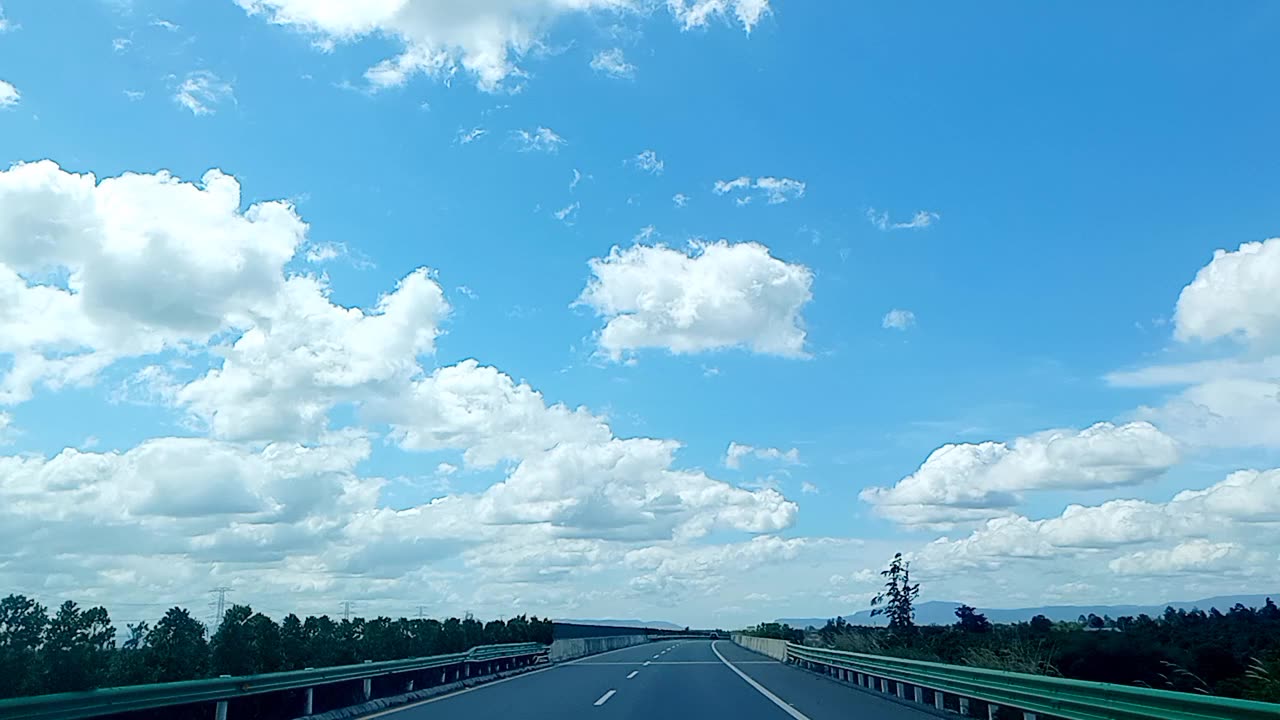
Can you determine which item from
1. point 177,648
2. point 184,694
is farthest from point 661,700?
point 184,694

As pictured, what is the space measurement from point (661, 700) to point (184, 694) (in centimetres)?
1038

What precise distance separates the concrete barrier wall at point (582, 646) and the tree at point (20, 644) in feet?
103

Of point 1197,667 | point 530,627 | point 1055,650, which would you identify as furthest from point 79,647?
point 530,627

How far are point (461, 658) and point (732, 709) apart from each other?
977 cm

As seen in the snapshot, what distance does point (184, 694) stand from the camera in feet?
39.9

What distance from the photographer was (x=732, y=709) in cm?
1834

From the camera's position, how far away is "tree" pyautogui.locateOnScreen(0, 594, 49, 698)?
11367 mm

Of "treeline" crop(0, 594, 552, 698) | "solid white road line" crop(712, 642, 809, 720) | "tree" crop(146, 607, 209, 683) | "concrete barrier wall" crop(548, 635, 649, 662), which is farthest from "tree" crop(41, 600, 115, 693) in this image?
"concrete barrier wall" crop(548, 635, 649, 662)

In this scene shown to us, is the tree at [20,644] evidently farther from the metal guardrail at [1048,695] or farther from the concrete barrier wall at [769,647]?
the concrete barrier wall at [769,647]

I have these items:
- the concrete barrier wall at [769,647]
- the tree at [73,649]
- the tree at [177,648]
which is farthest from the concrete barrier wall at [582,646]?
the tree at [73,649]

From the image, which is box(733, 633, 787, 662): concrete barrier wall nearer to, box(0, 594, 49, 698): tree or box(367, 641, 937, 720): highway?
box(367, 641, 937, 720): highway

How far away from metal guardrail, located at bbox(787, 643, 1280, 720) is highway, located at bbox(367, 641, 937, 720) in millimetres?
607

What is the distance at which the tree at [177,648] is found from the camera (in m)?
16.9

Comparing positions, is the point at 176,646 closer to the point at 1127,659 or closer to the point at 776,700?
the point at 776,700
